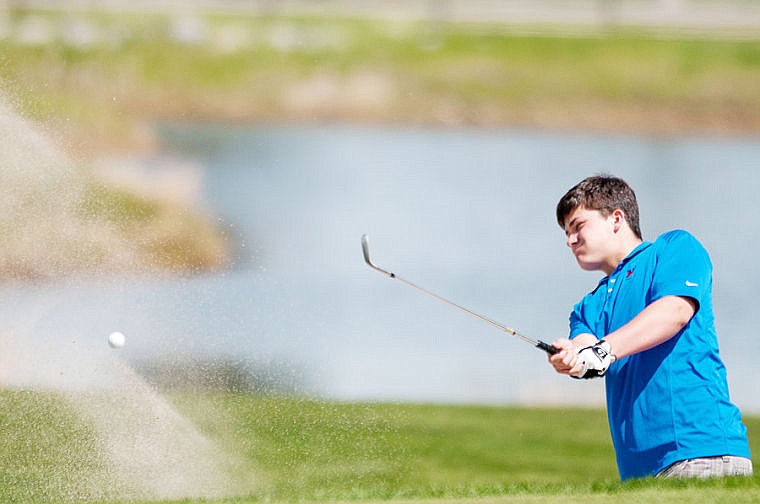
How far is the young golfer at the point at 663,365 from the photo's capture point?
3.99 m

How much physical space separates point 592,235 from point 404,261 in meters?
16.5

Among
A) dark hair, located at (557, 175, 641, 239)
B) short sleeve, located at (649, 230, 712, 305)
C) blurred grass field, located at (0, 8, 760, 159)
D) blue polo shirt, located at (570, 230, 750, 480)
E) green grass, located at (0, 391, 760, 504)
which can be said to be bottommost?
green grass, located at (0, 391, 760, 504)

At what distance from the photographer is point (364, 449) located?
895cm

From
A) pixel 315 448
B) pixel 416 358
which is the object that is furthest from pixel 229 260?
pixel 315 448

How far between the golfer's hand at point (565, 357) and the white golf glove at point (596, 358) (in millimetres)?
24

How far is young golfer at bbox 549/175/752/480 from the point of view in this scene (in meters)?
3.99

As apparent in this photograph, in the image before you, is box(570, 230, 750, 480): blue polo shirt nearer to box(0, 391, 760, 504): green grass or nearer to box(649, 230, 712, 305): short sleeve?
box(649, 230, 712, 305): short sleeve

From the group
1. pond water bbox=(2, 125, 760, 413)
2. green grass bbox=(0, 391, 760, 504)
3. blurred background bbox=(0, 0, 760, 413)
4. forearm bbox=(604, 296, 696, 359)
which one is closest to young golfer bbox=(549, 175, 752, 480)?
forearm bbox=(604, 296, 696, 359)

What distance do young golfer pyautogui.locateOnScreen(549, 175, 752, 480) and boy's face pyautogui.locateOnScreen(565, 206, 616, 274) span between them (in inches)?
0.5

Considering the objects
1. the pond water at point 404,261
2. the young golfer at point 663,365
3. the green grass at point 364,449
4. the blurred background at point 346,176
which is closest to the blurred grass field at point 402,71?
the blurred background at point 346,176

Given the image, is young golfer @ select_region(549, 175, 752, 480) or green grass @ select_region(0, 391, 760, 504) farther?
green grass @ select_region(0, 391, 760, 504)

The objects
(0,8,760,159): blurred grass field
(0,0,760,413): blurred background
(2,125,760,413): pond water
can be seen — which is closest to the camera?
(0,0,760,413): blurred background

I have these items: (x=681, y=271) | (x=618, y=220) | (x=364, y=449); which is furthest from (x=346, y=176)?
(x=681, y=271)

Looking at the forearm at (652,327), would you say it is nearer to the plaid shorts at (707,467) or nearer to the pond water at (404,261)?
the plaid shorts at (707,467)
